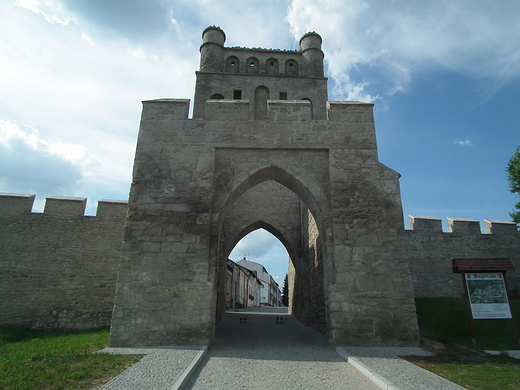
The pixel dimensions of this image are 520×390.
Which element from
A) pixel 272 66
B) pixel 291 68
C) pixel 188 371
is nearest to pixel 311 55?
pixel 291 68

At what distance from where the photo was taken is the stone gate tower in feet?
21.9

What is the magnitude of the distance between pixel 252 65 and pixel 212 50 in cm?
214

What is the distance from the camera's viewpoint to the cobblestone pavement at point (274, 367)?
4258 millimetres

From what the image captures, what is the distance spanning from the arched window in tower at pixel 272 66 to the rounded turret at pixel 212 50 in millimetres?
2259

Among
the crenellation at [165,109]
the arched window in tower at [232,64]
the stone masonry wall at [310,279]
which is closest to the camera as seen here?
the crenellation at [165,109]

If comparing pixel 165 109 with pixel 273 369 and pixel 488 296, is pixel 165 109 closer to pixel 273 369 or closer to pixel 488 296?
pixel 273 369

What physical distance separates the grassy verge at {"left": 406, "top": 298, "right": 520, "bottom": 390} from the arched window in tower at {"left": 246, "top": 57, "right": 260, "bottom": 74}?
13.1m

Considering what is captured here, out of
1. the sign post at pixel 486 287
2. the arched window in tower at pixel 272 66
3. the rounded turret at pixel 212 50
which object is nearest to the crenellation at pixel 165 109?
the sign post at pixel 486 287

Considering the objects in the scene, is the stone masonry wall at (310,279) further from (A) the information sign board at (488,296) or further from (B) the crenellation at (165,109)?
(B) the crenellation at (165,109)

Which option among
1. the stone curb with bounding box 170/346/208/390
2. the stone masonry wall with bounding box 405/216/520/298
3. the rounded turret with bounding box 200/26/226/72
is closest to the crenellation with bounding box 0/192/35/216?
the stone curb with bounding box 170/346/208/390

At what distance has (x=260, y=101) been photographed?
17.3 metres

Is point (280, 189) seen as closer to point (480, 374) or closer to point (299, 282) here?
point (299, 282)

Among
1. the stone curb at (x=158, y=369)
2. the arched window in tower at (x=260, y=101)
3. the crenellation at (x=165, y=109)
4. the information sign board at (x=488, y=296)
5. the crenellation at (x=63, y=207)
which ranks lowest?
the stone curb at (x=158, y=369)

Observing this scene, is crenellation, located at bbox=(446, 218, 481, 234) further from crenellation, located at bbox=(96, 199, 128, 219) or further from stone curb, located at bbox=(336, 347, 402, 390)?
crenellation, located at bbox=(96, 199, 128, 219)
